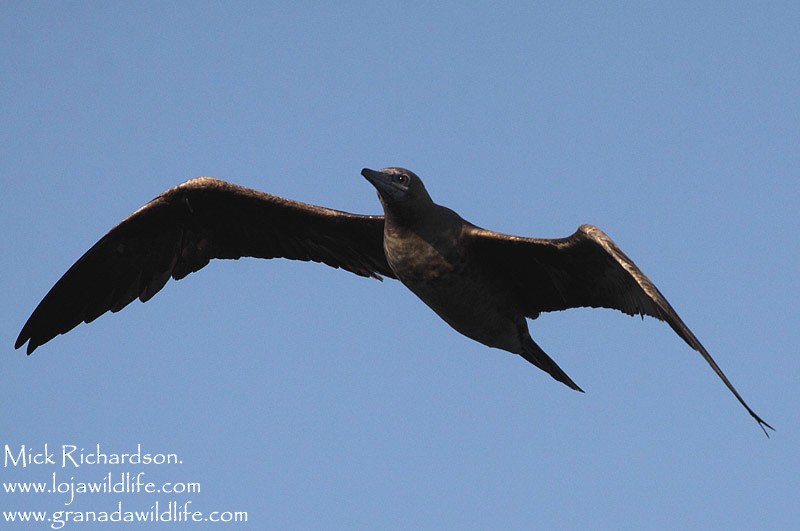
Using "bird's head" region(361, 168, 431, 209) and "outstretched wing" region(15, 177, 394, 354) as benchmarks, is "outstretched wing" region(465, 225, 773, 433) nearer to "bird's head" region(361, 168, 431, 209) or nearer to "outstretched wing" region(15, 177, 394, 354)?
"bird's head" region(361, 168, 431, 209)

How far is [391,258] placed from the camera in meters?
9.70

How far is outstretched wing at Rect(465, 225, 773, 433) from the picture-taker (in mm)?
9086

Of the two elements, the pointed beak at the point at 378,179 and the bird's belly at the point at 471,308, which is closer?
the pointed beak at the point at 378,179

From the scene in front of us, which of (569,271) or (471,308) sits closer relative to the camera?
(471,308)

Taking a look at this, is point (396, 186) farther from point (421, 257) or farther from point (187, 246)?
point (187, 246)

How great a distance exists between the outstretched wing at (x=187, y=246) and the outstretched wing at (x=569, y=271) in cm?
134

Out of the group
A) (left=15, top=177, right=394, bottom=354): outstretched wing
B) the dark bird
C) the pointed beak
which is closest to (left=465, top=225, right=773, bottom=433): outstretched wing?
the dark bird

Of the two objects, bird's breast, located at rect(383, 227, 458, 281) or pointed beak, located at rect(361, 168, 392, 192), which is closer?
pointed beak, located at rect(361, 168, 392, 192)

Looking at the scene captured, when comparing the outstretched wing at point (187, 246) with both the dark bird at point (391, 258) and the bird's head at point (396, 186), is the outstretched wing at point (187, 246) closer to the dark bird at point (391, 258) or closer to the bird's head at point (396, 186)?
the dark bird at point (391, 258)

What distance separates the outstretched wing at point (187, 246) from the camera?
10.9m

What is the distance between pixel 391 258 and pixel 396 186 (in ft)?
2.06

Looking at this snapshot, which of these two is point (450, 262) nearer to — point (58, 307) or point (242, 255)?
point (242, 255)

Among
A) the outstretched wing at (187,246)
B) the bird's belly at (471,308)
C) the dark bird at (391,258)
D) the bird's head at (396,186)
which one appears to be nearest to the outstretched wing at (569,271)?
the dark bird at (391,258)

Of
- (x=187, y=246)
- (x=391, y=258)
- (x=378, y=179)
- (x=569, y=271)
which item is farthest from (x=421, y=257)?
(x=187, y=246)
